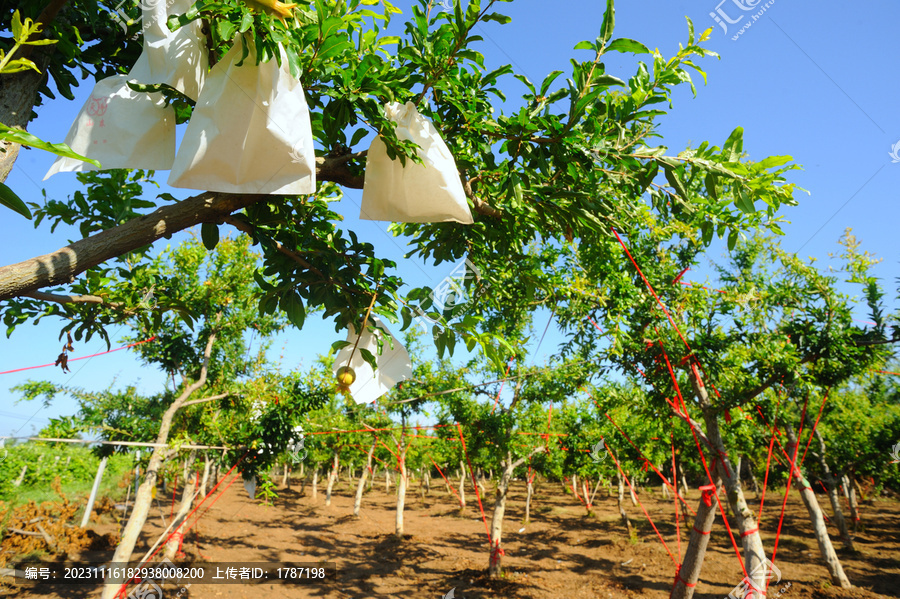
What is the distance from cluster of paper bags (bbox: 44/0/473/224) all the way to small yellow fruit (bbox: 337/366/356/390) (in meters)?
1.04

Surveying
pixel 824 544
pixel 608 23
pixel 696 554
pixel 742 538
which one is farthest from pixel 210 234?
pixel 824 544

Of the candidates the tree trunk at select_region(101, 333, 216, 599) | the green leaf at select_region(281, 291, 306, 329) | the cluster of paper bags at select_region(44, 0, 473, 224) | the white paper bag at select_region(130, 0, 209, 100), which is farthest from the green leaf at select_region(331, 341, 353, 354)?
the tree trunk at select_region(101, 333, 216, 599)

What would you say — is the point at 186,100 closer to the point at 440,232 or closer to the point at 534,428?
the point at 440,232

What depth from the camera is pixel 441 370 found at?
41.9 ft

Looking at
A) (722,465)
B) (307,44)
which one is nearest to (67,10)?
(307,44)

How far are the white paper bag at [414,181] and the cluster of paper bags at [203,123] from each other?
0.12 ft

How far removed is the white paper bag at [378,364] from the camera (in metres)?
2.70

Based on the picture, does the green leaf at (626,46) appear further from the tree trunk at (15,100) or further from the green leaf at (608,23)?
the tree trunk at (15,100)

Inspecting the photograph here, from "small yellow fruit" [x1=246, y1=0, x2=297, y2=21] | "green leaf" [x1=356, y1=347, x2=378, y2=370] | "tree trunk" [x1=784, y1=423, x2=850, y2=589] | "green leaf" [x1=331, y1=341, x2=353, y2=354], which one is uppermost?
"small yellow fruit" [x1=246, y1=0, x2=297, y2=21]

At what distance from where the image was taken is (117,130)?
1854 mm

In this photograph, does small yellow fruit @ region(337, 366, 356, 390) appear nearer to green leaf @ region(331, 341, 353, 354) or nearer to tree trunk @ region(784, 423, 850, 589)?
green leaf @ region(331, 341, 353, 354)

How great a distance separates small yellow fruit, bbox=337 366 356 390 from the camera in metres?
2.43

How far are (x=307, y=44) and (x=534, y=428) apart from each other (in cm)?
1511

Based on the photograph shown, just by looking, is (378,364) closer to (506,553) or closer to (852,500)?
(506,553)
